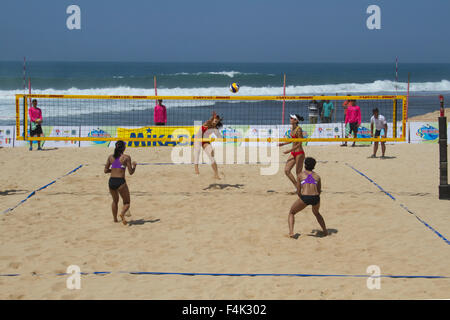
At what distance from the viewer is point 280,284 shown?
19.6ft

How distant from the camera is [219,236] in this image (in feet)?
26.1

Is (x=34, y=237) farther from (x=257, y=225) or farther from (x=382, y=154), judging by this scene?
(x=382, y=154)

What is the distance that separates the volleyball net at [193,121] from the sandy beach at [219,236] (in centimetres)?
113

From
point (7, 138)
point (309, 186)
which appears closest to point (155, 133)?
point (7, 138)

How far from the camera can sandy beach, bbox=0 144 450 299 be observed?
19.4 feet

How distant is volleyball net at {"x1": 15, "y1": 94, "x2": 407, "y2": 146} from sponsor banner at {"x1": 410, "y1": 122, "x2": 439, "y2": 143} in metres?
0.54

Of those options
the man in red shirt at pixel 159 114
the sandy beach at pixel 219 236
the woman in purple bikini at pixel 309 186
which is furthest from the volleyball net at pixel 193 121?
the woman in purple bikini at pixel 309 186

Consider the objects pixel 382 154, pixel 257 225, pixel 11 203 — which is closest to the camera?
pixel 257 225

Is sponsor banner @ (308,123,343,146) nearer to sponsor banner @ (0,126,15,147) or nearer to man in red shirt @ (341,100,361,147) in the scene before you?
man in red shirt @ (341,100,361,147)

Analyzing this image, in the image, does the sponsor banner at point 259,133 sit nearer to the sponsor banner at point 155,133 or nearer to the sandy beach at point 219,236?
the sponsor banner at point 155,133

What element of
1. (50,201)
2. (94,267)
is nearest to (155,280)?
(94,267)

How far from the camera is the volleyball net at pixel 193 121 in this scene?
10.7m

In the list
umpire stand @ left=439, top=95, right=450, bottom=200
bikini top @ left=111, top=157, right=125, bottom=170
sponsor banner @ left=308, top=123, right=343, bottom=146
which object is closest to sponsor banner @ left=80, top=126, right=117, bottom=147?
sponsor banner @ left=308, top=123, right=343, bottom=146

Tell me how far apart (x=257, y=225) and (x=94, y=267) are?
299 cm
